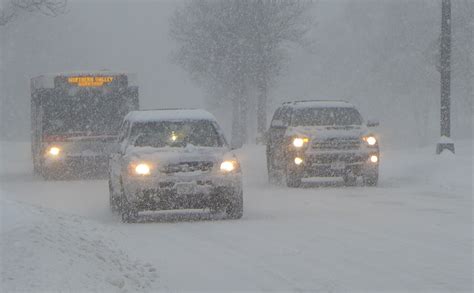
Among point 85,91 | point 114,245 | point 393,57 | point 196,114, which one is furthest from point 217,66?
point 114,245

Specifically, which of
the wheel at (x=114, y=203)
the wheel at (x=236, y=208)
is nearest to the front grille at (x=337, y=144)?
the wheel at (x=114, y=203)

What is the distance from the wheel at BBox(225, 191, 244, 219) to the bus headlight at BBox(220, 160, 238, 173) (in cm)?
39

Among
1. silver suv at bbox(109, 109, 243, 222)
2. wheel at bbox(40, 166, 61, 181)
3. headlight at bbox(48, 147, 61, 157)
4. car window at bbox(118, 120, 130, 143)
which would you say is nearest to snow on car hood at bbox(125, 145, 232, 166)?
silver suv at bbox(109, 109, 243, 222)

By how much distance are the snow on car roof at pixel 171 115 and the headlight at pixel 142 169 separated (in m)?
1.48

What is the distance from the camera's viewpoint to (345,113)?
76.7ft

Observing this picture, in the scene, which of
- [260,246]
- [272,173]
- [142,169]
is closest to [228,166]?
Result: [142,169]

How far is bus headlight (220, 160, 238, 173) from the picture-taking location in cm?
1530

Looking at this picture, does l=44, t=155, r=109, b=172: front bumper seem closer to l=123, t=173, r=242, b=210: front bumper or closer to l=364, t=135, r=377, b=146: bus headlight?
l=364, t=135, r=377, b=146: bus headlight

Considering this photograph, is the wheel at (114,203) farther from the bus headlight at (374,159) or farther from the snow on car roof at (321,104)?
the snow on car roof at (321,104)

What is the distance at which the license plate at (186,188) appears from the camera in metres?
15.0

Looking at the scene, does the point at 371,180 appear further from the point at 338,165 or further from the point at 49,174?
the point at 49,174

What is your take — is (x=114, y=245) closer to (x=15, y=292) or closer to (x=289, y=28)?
(x=15, y=292)

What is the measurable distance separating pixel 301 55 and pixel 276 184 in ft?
276

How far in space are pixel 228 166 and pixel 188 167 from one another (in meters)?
0.61
